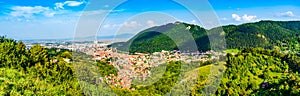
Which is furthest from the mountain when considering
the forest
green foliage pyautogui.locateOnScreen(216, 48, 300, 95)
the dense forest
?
the forest

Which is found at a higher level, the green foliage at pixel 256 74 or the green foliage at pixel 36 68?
the green foliage at pixel 36 68

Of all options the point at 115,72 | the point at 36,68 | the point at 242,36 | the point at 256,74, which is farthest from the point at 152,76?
the point at 242,36

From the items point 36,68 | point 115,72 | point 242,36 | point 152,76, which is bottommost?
point 152,76

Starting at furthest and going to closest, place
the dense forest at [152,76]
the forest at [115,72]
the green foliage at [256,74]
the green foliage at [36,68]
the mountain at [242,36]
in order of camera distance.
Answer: the mountain at [242,36]
the green foliage at [256,74]
the green foliage at [36,68]
the dense forest at [152,76]
the forest at [115,72]

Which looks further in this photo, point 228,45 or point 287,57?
point 228,45

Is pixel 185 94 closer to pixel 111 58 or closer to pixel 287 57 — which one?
pixel 111 58

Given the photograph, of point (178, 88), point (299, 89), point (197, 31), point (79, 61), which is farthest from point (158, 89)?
point (197, 31)

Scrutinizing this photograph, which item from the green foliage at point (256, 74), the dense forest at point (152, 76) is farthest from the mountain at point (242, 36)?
the green foliage at point (256, 74)

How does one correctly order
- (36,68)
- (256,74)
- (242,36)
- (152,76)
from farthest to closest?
(242,36) < (256,74) < (152,76) < (36,68)

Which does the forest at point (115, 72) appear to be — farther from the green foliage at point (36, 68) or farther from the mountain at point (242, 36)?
the mountain at point (242, 36)

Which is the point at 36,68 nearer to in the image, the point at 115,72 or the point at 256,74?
the point at 115,72

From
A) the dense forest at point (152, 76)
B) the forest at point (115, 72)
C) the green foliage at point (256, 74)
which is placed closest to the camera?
the forest at point (115, 72)
